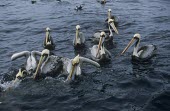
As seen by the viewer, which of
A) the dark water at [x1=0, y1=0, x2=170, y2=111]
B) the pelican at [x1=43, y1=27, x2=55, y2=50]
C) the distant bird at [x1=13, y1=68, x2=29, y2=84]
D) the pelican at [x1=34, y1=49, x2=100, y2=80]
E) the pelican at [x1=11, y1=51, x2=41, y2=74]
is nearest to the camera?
the dark water at [x1=0, y1=0, x2=170, y2=111]

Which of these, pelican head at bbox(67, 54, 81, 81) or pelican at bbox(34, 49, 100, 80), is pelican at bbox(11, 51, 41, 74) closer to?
pelican at bbox(34, 49, 100, 80)

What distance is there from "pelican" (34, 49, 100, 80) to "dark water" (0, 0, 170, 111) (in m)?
0.50

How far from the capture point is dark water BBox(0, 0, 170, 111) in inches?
571

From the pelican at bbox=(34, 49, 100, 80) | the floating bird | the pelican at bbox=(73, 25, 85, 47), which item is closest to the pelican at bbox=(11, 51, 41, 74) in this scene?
the pelican at bbox=(34, 49, 100, 80)

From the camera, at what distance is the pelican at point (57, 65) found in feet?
55.1

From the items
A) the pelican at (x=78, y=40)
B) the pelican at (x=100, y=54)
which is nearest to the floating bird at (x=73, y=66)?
the pelican at (x=100, y=54)

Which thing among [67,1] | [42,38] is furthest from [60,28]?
[67,1]

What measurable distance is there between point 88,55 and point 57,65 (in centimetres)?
300

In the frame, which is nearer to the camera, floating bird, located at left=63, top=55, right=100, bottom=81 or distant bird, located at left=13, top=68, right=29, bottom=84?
distant bird, located at left=13, top=68, right=29, bottom=84

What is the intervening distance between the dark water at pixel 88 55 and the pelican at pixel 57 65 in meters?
0.50

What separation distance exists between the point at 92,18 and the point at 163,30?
657 centimetres

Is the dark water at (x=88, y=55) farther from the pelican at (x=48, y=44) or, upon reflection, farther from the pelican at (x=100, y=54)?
the pelican at (x=100, y=54)

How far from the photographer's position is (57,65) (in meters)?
17.9

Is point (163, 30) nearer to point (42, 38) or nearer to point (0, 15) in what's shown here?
point (42, 38)
